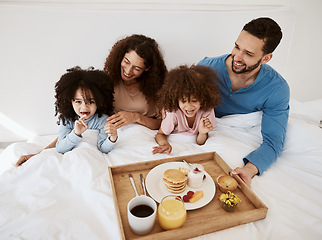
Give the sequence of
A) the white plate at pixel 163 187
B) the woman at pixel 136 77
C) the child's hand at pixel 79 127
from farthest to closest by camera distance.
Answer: the woman at pixel 136 77 < the child's hand at pixel 79 127 < the white plate at pixel 163 187

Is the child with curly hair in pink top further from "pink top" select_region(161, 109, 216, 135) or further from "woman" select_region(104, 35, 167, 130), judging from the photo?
"woman" select_region(104, 35, 167, 130)

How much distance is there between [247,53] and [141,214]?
1015 millimetres

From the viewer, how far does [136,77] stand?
5.17 feet

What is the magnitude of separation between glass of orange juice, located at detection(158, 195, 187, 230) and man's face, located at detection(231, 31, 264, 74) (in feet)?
2.94

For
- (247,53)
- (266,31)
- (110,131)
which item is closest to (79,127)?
(110,131)

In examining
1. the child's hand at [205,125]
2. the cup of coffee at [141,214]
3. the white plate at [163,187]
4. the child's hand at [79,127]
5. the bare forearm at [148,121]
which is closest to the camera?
the cup of coffee at [141,214]

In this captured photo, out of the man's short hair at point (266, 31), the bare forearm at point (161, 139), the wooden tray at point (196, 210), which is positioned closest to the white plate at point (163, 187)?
the wooden tray at point (196, 210)

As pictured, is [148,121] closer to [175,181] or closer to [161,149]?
[161,149]

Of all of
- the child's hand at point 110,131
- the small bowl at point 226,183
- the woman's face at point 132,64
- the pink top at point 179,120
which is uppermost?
the woman's face at point 132,64

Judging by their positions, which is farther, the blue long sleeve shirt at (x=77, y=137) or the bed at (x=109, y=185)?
the blue long sleeve shirt at (x=77, y=137)

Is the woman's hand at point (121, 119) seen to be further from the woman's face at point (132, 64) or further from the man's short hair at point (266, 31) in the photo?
the man's short hair at point (266, 31)

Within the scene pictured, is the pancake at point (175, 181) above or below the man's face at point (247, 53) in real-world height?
below

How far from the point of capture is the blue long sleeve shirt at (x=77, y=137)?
3.92 feet

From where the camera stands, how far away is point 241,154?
1.24 metres
